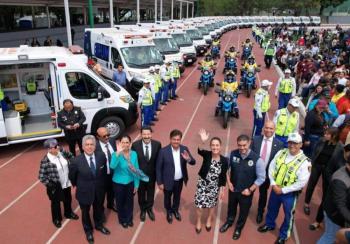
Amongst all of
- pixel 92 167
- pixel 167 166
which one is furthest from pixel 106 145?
pixel 167 166

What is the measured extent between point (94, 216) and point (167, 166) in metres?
1.60

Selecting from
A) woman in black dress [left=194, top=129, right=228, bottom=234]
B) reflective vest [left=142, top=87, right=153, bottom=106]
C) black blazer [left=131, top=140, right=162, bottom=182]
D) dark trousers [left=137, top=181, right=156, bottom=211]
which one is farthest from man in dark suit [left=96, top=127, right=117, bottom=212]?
reflective vest [left=142, top=87, right=153, bottom=106]

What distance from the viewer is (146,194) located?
6.24m

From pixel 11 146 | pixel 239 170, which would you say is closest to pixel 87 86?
pixel 11 146

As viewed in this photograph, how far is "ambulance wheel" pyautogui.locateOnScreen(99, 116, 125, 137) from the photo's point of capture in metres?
9.51

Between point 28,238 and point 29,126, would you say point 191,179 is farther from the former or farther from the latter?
point 29,126

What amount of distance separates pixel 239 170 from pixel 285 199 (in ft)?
2.75

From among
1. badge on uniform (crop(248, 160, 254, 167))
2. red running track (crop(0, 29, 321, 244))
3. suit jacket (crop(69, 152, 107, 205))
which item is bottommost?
red running track (crop(0, 29, 321, 244))

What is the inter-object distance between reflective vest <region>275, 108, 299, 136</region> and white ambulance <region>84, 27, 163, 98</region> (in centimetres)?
680

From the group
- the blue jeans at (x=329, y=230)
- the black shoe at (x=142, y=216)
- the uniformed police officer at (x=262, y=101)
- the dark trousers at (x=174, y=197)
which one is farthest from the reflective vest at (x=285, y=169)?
the uniformed police officer at (x=262, y=101)

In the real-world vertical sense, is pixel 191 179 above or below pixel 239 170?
below

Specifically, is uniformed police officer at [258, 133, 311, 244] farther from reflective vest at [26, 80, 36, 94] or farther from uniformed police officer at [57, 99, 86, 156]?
reflective vest at [26, 80, 36, 94]

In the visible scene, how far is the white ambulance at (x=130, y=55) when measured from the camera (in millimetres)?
13141

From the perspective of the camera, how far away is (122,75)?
12586 mm
